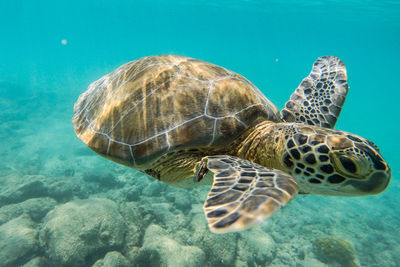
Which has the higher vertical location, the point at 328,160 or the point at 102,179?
the point at 328,160

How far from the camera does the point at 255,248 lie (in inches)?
262

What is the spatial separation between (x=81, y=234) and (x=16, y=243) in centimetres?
167

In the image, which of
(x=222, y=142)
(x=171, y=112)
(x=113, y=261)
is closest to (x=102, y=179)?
(x=113, y=261)

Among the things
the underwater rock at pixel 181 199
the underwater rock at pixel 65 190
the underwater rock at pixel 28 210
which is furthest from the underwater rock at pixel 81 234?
the underwater rock at pixel 65 190

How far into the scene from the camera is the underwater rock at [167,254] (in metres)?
5.12

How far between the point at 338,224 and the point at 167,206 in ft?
28.6

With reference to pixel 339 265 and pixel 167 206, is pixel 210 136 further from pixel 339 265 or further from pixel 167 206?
pixel 339 265

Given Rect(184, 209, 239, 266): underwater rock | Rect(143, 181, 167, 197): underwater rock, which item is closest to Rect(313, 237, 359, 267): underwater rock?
Rect(184, 209, 239, 266): underwater rock

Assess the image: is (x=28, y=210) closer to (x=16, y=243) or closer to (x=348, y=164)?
(x=16, y=243)

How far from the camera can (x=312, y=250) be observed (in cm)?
779

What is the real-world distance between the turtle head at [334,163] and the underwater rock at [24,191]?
9.59m

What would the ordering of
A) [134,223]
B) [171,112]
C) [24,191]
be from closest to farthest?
1. [171,112]
2. [134,223]
3. [24,191]

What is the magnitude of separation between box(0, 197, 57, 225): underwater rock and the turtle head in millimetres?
8071

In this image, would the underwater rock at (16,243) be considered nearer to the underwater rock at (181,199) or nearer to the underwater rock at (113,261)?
the underwater rock at (113,261)
